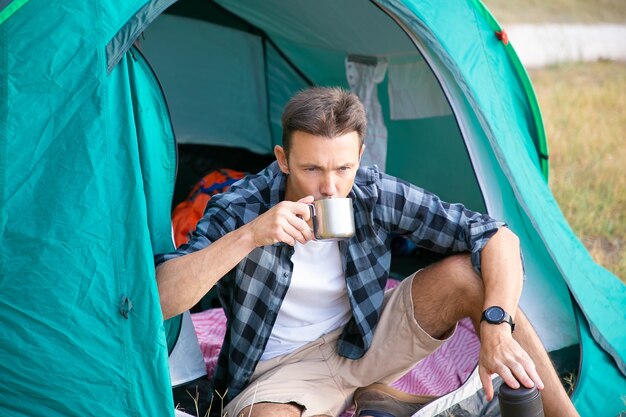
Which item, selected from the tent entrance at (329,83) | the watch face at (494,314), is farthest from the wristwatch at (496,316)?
the tent entrance at (329,83)

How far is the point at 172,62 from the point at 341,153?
84.7 inches

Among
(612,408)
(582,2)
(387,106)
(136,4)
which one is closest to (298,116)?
(136,4)

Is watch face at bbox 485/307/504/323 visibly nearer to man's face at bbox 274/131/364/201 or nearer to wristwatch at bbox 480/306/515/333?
wristwatch at bbox 480/306/515/333

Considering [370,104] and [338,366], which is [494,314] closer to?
[338,366]

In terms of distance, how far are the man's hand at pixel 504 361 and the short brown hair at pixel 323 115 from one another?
62 cm

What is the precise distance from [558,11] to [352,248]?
25.7 feet

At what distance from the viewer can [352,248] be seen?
2.42 metres

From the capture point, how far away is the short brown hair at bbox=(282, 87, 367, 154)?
223cm

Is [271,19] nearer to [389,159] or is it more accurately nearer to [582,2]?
[389,159]

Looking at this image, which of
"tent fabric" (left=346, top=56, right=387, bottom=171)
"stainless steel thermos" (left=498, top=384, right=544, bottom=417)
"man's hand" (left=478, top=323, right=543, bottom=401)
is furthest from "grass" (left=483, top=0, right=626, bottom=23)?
"stainless steel thermos" (left=498, top=384, right=544, bottom=417)

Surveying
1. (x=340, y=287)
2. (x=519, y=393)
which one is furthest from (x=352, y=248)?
(x=519, y=393)

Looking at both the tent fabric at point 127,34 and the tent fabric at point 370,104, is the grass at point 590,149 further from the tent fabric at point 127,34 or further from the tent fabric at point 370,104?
the tent fabric at point 127,34

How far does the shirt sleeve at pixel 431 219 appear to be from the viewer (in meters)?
2.38

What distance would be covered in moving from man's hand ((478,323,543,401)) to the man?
2 centimetres
